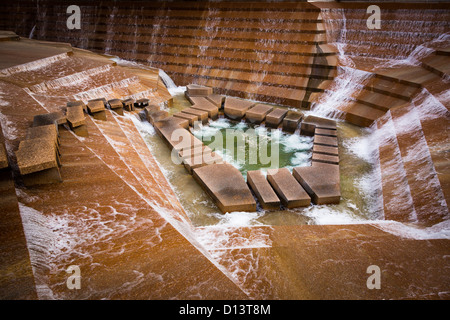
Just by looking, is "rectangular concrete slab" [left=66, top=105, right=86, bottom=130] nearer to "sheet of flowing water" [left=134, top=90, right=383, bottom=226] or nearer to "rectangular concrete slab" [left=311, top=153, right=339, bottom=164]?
"sheet of flowing water" [left=134, top=90, right=383, bottom=226]

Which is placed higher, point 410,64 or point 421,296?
point 410,64

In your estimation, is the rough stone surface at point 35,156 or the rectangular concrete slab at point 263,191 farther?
the rectangular concrete slab at point 263,191

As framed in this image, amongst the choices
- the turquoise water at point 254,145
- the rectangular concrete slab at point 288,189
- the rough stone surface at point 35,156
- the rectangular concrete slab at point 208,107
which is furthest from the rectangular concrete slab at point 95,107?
the rectangular concrete slab at point 288,189

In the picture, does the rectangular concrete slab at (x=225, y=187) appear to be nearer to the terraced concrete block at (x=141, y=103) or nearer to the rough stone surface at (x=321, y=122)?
the rough stone surface at (x=321, y=122)

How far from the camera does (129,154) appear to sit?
441cm

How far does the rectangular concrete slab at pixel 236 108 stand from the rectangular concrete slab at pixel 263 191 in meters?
2.76

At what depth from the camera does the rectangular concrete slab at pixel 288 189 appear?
12.7 feet

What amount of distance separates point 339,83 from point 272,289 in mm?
6546

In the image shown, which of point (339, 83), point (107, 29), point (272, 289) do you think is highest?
point (107, 29)

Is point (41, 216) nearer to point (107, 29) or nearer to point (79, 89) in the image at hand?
point (79, 89)

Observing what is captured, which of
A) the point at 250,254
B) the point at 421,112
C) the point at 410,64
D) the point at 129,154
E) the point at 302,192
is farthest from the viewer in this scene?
the point at 410,64

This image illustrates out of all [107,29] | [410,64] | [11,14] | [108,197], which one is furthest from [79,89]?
[11,14]

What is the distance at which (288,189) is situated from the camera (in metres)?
4.04

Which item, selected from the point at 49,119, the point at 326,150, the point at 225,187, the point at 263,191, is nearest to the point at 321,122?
the point at 326,150
